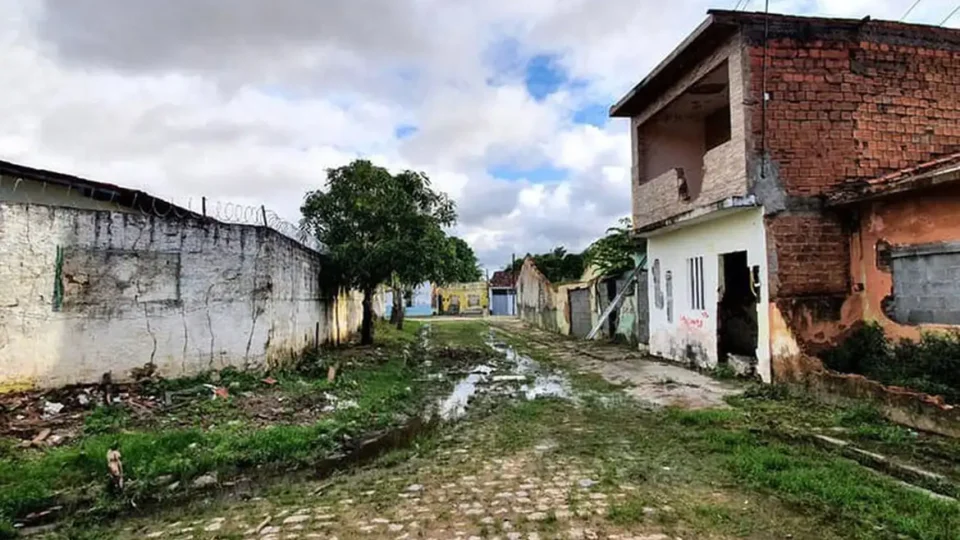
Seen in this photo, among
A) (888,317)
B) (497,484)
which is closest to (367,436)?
(497,484)

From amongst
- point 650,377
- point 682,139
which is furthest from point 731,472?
point 682,139

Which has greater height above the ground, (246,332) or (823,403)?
(246,332)

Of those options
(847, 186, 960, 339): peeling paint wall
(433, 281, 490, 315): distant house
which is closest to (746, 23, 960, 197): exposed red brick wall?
(847, 186, 960, 339): peeling paint wall

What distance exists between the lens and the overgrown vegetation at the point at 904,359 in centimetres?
714

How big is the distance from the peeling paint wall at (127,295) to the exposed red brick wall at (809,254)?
8.56 meters

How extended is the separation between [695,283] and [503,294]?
4658 cm

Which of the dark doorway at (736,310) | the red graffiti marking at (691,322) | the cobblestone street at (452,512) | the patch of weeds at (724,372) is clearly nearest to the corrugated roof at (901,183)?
the dark doorway at (736,310)

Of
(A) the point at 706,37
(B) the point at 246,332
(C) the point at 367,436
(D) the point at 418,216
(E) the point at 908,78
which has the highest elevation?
(A) the point at 706,37

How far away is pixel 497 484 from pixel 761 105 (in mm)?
7672

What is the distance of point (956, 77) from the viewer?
32.4ft

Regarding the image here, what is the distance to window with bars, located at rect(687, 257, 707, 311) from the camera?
11711 millimetres

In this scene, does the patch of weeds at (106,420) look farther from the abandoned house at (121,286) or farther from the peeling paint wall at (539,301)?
the peeling paint wall at (539,301)

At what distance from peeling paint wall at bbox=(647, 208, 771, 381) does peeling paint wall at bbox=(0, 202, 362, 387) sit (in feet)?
27.0

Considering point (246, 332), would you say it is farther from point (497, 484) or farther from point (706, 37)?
point (706, 37)
